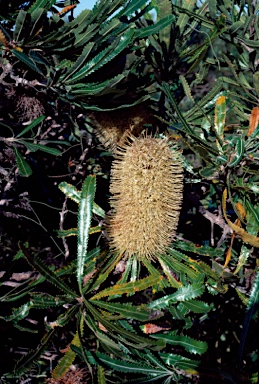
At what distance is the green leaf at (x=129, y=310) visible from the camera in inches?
38.0

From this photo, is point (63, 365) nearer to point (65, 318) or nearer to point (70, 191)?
point (65, 318)

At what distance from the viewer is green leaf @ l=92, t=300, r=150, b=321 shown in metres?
0.97

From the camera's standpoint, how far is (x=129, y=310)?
98 cm

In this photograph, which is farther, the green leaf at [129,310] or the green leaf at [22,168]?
the green leaf at [22,168]

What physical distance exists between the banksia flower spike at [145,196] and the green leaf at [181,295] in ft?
0.43

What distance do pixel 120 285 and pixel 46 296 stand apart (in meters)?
0.18

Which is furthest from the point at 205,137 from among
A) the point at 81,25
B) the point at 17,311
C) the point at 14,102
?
the point at 17,311

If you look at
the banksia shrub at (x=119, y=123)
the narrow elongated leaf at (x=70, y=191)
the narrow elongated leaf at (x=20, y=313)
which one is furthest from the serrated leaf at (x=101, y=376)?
the banksia shrub at (x=119, y=123)

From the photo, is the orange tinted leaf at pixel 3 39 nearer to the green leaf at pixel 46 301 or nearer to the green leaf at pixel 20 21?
the green leaf at pixel 20 21

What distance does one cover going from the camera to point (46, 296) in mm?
1007

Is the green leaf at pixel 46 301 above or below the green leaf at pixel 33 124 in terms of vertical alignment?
below

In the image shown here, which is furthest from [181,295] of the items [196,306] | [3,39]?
Result: [3,39]

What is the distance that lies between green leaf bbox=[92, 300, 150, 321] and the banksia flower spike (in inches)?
6.4

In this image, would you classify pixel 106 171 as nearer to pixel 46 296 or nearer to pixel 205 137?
pixel 205 137
